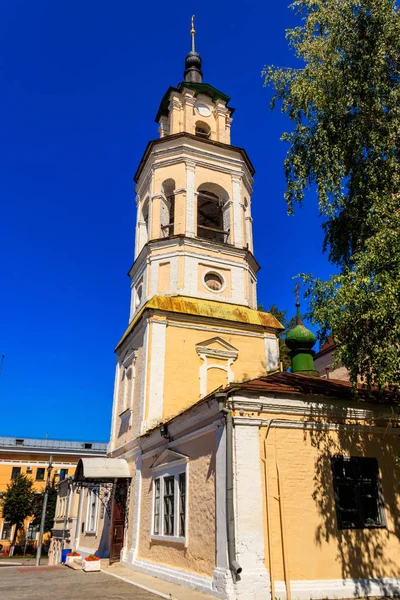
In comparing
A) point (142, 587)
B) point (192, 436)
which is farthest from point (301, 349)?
point (142, 587)

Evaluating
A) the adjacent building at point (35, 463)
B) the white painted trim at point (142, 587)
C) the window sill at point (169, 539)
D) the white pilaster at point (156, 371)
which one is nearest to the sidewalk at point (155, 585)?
the white painted trim at point (142, 587)

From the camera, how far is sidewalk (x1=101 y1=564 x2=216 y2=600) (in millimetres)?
8672

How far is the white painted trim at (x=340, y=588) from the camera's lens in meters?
8.28

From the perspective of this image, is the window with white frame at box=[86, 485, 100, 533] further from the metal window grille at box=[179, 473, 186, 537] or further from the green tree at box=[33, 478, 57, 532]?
the green tree at box=[33, 478, 57, 532]

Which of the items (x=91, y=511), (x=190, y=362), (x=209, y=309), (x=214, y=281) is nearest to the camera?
(x=190, y=362)

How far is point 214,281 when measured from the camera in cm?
1764

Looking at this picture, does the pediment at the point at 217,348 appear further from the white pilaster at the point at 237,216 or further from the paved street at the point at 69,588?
the paved street at the point at 69,588

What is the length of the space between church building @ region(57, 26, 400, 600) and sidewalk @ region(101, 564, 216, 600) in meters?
0.23

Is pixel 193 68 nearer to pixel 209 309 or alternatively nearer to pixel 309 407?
pixel 209 309

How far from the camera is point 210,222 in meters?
20.9

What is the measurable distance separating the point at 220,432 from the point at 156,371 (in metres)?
5.79

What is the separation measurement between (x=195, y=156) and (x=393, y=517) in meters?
14.1

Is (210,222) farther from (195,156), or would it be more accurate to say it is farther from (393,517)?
(393,517)

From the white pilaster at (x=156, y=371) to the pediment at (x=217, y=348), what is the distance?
1.27 meters
